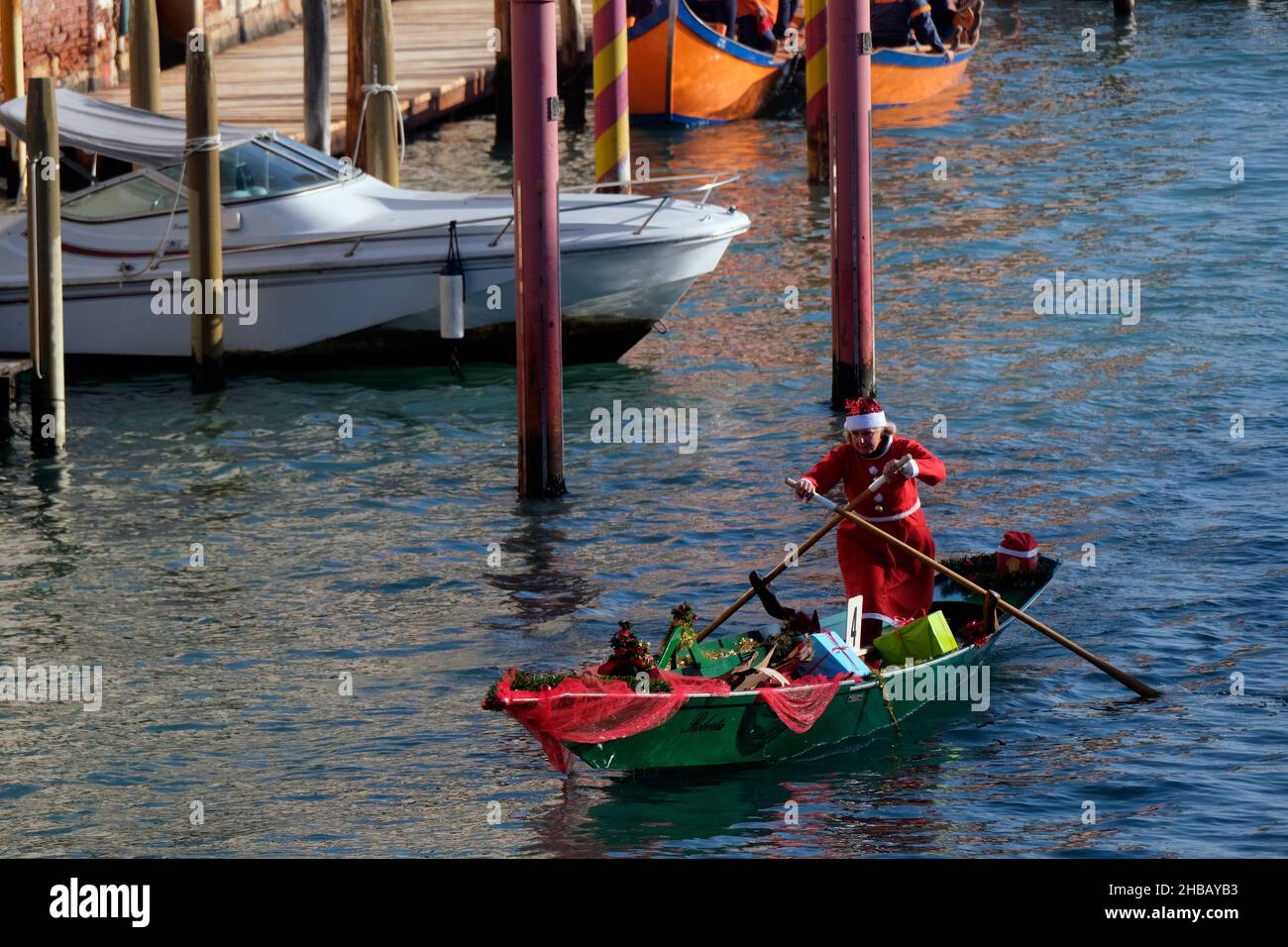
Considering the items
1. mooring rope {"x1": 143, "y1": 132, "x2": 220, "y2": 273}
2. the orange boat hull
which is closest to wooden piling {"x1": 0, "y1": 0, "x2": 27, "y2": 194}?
mooring rope {"x1": 143, "y1": 132, "x2": 220, "y2": 273}

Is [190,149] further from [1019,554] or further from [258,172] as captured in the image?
[1019,554]

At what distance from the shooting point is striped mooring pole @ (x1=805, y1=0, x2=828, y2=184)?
2177cm

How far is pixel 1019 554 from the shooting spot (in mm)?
11117

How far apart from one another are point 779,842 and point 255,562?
462cm

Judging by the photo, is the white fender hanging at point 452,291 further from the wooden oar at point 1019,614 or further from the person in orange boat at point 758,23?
the person in orange boat at point 758,23

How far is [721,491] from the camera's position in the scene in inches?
537

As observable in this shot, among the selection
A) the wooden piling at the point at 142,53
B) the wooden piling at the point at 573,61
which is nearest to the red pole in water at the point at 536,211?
the wooden piling at the point at 142,53

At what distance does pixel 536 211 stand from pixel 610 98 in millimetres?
5845

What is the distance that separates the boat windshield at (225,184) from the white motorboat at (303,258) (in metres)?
0.01

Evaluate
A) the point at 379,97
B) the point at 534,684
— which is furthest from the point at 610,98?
the point at 534,684

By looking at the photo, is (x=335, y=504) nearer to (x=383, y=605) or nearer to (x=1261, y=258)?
(x=383, y=605)

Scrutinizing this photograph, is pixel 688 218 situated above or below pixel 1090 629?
above

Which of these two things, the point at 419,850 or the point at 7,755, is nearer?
the point at 419,850
